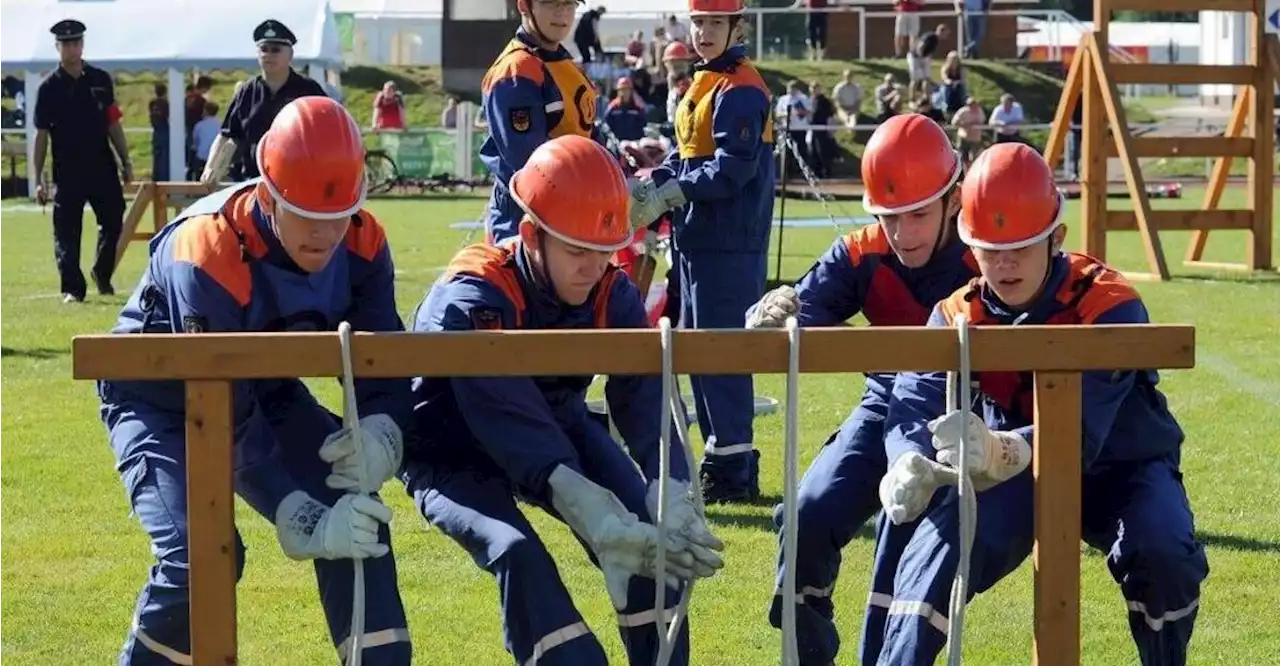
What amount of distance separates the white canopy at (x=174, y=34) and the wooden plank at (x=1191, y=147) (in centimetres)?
1702

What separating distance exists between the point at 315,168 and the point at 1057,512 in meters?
1.85

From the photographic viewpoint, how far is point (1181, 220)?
1684cm

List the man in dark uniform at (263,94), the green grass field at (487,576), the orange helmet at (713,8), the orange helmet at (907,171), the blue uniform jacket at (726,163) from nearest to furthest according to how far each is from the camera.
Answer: the orange helmet at (907,171) < the green grass field at (487,576) < the blue uniform jacket at (726,163) < the orange helmet at (713,8) < the man in dark uniform at (263,94)

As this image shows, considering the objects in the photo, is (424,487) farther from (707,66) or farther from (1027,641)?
(707,66)

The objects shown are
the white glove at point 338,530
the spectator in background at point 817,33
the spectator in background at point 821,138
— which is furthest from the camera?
the spectator in background at point 817,33

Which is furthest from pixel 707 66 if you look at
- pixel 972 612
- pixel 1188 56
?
A: pixel 1188 56

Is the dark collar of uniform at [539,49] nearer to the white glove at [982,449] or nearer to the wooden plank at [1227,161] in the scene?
the white glove at [982,449]

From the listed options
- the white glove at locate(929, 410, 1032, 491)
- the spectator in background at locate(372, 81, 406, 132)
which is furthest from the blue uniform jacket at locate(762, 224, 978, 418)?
the spectator in background at locate(372, 81, 406, 132)

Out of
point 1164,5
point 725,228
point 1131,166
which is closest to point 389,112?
point 1131,166

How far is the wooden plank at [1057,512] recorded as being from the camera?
4.08 m

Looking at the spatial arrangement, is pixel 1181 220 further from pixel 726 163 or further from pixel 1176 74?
pixel 726 163

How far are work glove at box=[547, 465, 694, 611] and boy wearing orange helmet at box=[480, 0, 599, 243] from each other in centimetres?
321

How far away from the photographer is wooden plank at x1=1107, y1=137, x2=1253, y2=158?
54.5 ft

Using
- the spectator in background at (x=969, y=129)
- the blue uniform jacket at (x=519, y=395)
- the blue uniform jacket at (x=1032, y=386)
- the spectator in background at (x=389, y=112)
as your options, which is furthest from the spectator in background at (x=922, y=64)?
the blue uniform jacket at (x=519, y=395)
